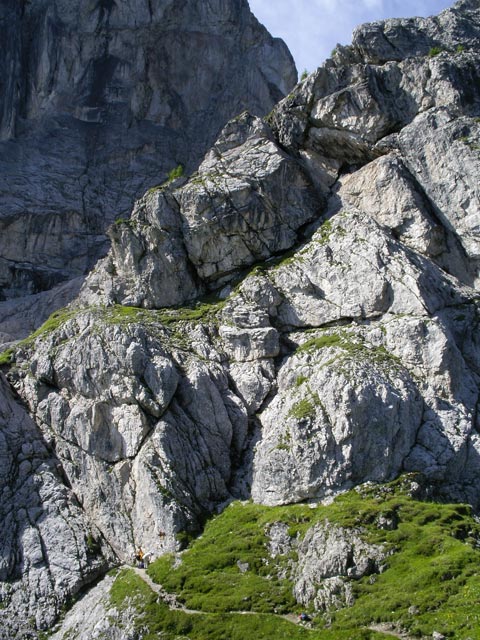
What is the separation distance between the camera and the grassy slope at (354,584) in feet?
102

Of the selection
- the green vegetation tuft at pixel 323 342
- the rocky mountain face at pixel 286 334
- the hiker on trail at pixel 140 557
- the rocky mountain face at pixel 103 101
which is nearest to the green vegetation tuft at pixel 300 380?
the rocky mountain face at pixel 286 334

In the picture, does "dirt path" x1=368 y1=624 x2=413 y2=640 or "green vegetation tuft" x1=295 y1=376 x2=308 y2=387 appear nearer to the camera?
"dirt path" x1=368 y1=624 x2=413 y2=640

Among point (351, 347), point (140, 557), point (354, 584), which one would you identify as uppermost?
point (351, 347)

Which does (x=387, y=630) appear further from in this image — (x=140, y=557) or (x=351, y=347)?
(x=351, y=347)

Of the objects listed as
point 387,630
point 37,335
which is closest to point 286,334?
point 37,335

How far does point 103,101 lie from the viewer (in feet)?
284

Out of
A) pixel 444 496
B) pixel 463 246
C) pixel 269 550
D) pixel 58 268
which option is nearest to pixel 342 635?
pixel 269 550

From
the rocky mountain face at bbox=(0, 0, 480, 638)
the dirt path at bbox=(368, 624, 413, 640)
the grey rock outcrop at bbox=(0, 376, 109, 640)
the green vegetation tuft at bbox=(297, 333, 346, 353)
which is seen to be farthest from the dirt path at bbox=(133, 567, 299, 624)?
the green vegetation tuft at bbox=(297, 333, 346, 353)

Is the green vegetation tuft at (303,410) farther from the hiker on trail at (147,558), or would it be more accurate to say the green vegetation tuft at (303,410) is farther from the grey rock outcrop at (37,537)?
Answer: the grey rock outcrop at (37,537)

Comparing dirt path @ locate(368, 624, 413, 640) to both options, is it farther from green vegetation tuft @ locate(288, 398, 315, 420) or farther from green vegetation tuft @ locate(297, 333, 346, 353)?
green vegetation tuft @ locate(297, 333, 346, 353)

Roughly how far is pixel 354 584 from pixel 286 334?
22145 millimetres

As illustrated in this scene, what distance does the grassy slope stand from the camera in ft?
102

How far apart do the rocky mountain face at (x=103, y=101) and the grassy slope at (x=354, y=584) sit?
43.8 meters

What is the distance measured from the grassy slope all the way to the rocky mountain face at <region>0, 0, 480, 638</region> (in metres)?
1.39
